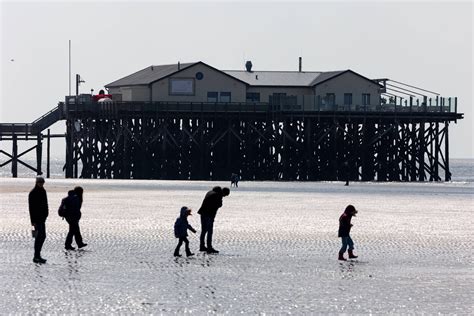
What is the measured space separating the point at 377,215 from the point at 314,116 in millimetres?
49548

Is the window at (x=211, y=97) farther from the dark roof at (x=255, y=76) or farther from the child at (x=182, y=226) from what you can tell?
the child at (x=182, y=226)

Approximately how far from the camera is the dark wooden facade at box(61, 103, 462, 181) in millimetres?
90438

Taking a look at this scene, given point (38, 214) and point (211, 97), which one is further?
point (211, 97)

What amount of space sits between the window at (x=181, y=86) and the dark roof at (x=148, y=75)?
779 mm

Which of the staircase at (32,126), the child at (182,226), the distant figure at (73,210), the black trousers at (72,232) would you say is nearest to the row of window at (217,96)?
the staircase at (32,126)

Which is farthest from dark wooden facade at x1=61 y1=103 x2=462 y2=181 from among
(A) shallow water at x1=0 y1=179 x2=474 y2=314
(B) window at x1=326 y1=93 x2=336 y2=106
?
(A) shallow water at x1=0 y1=179 x2=474 y2=314

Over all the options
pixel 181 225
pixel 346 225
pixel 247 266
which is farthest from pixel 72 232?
pixel 346 225

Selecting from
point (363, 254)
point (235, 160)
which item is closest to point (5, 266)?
point (363, 254)

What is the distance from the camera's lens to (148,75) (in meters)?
97.0

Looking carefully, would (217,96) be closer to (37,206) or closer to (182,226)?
(182,226)

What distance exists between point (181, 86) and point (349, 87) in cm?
1136

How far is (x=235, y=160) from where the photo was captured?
91.8 meters

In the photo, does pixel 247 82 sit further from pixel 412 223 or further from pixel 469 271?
pixel 469 271

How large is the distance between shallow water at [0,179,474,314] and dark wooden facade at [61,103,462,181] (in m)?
47.2
